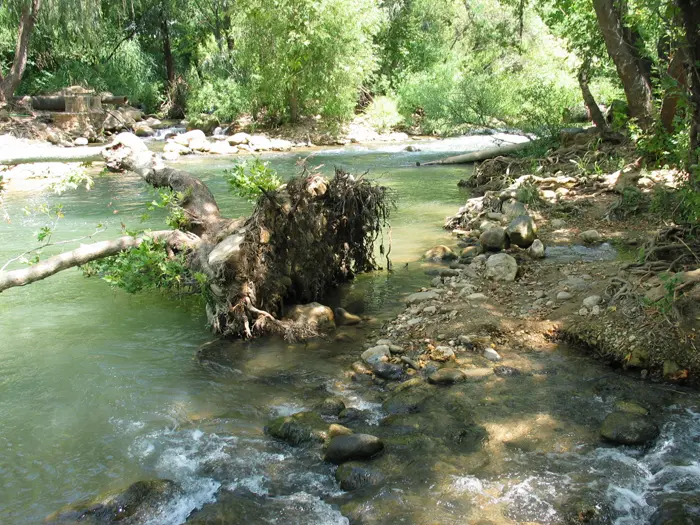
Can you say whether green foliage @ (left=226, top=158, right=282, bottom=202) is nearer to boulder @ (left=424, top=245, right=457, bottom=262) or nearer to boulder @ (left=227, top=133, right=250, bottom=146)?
boulder @ (left=424, top=245, right=457, bottom=262)

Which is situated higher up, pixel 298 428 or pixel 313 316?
pixel 313 316

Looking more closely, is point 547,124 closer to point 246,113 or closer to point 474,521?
point 474,521

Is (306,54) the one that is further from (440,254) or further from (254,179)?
(254,179)

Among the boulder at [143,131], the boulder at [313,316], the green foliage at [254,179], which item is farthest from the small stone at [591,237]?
the boulder at [143,131]

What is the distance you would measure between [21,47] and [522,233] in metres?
25.2

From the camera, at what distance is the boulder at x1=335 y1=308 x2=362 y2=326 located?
21.6 feet

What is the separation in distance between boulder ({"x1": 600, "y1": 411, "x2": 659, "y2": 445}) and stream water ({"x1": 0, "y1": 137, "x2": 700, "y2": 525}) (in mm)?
76

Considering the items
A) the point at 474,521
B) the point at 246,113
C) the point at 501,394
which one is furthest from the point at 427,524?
the point at 246,113

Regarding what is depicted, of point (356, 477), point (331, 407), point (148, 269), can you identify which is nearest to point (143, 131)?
point (148, 269)

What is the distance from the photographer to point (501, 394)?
15.9 feet

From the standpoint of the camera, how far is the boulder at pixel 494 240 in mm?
8422

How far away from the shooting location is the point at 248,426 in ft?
15.2

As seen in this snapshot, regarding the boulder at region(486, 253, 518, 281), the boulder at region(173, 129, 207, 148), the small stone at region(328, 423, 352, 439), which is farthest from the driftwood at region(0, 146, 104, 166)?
the small stone at region(328, 423, 352, 439)

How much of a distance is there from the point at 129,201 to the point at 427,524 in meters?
12.4
